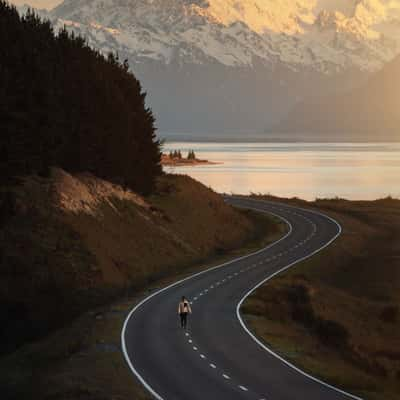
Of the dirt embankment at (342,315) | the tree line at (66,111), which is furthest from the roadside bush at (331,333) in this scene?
the tree line at (66,111)

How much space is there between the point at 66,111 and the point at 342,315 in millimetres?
30928

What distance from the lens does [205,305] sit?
2159 inches

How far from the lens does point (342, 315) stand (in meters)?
56.0

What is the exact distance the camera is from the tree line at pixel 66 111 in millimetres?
65438

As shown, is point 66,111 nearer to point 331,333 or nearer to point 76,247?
point 76,247

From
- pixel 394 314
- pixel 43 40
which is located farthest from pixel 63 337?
pixel 43 40

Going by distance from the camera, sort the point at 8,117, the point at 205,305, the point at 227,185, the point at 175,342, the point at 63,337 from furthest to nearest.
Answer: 1. the point at 227,185
2. the point at 8,117
3. the point at 205,305
4. the point at 63,337
5. the point at 175,342

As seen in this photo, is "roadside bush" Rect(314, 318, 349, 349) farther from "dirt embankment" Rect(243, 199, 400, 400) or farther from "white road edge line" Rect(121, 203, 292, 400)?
"white road edge line" Rect(121, 203, 292, 400)

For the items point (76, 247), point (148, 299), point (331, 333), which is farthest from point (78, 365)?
point (76, 247)

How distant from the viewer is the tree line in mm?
65438

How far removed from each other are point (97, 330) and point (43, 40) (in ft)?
120

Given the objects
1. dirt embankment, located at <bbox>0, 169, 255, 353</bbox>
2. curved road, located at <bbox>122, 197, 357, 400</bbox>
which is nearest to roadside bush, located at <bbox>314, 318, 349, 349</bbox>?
curved road, located at <bbox>122, 197, 357, 400</bbox>

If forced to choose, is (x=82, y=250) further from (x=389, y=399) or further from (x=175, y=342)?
(x=389, y=399)

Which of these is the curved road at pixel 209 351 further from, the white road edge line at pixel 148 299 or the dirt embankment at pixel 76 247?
the dirt embankment at pixel 76 247
